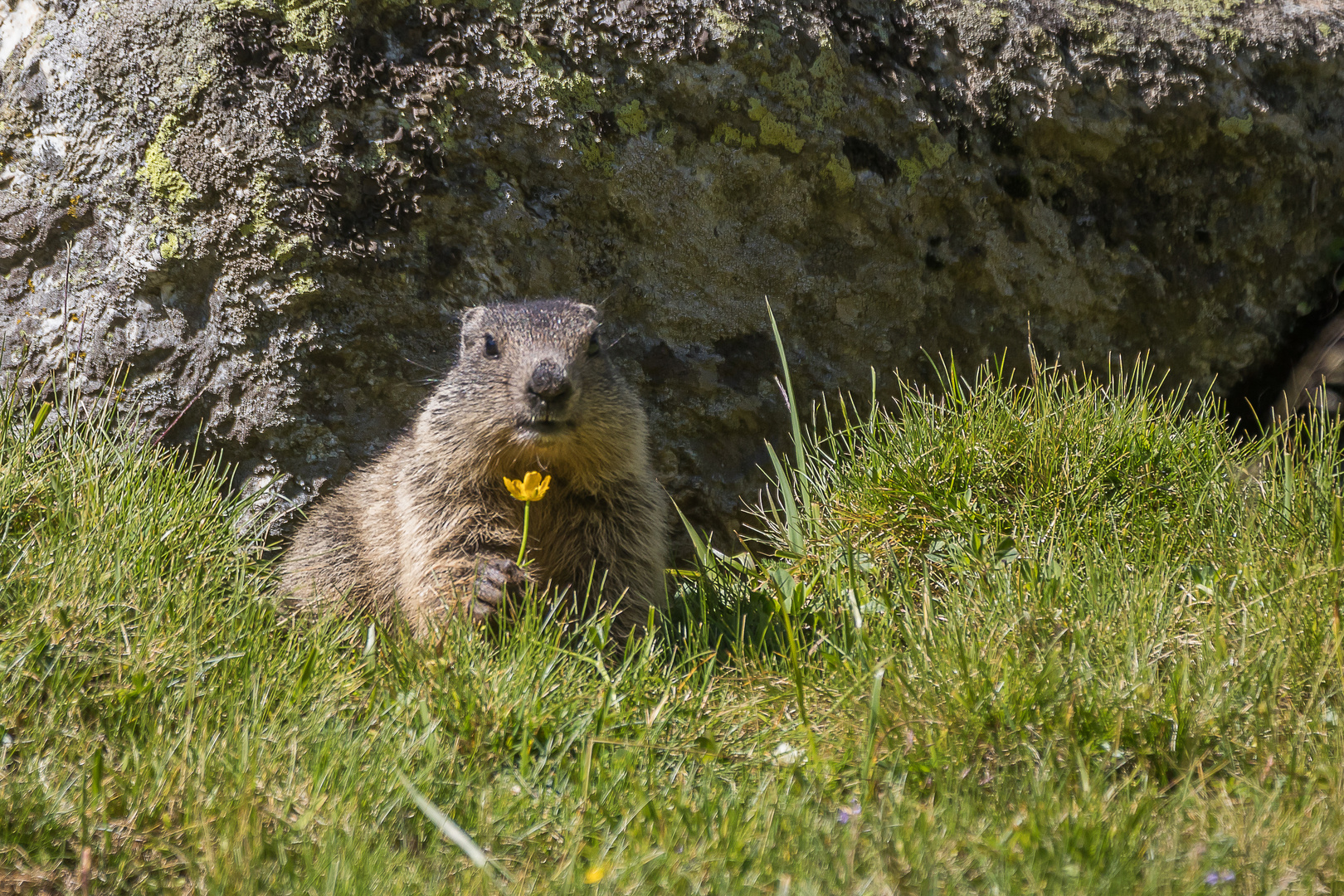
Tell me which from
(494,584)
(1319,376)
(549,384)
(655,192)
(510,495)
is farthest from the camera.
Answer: (1319,376)

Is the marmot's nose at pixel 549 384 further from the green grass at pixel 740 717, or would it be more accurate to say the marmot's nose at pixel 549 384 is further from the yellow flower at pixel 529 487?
the green grass at pixel 740 717

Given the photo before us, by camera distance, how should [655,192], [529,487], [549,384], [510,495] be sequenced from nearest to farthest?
[529,487] → [549,384] → [510,495] → [655,192]

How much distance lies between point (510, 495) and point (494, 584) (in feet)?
1.58

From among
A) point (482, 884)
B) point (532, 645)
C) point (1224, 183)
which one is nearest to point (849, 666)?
point (532, 645)

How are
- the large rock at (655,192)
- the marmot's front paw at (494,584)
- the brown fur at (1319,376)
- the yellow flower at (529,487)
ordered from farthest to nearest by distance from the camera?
the brown fur at (1319,376), the large rock at (655,192), the marmot's front paw at (494,584), the yellow flower at (529,487)

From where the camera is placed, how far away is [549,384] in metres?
4.13

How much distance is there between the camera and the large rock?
505 cm

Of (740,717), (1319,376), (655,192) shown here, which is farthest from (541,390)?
(1319,376)

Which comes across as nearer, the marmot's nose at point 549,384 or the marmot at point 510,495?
the marmot's nose at point 549,384

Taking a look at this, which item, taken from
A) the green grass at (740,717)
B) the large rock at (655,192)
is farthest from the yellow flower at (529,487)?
the large rock at (655,192)

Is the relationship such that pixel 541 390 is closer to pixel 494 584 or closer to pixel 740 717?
pixel 494 584

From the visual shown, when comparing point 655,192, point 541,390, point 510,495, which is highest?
point 655,192

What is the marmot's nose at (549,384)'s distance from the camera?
414 centimetres

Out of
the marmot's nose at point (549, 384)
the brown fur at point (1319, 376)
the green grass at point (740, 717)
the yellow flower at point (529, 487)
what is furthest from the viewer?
the brown fur at point (1319, 376)
